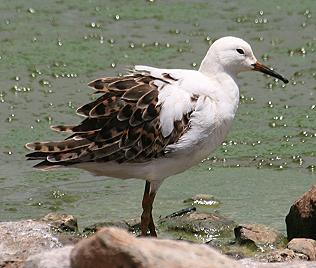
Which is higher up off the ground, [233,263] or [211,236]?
[233,263]

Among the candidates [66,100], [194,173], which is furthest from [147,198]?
[66,100]

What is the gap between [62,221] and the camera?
9.42m

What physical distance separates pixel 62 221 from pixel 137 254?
3584 mm

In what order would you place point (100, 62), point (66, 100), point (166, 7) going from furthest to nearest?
point (166, 7)
point (100, 62)
point (66, 100)

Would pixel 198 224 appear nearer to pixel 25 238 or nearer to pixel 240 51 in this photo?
pixel 240 51

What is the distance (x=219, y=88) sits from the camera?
9.34 m

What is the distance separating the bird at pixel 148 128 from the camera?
359 inches

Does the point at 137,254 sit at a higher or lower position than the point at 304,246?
higher

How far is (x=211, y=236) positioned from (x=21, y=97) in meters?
3.48

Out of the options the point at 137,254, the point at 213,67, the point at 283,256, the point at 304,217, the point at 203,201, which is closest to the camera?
the point at 137,254

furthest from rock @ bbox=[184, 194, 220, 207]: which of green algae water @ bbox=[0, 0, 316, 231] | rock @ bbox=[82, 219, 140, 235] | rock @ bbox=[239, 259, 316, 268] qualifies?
rock @ bbox=[239, 259, 316, 268]

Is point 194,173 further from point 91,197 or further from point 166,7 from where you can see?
point 166,7

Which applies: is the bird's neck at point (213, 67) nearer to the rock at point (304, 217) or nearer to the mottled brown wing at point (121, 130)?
the mottled brown wing at point (121, 130)

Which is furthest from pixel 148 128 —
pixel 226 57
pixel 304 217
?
pixel 304 217
